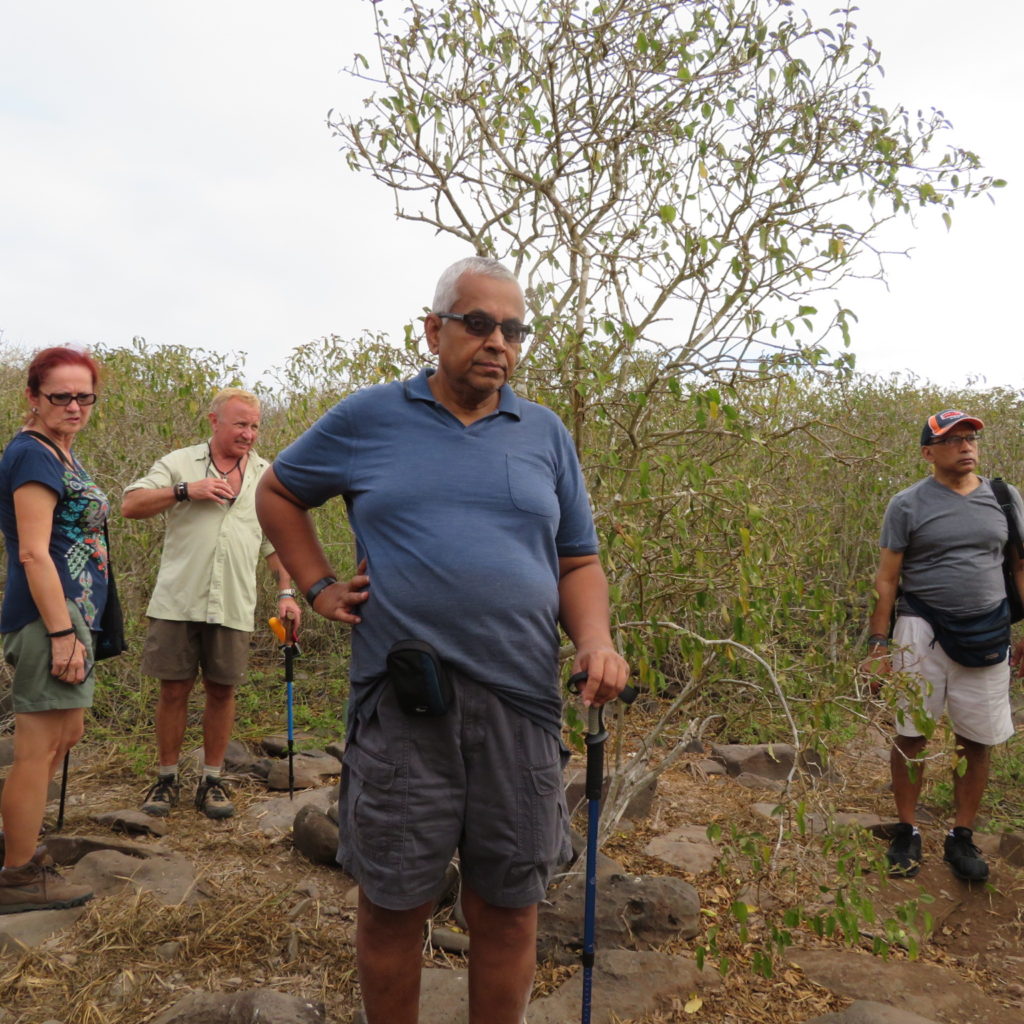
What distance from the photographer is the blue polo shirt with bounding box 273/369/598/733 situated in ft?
7.11

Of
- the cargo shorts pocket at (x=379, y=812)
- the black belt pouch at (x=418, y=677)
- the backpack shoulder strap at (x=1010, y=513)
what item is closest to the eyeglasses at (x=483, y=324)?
the black belt pouch at (x=418, y=677)

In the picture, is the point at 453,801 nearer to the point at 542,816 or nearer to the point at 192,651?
the point at 542,816

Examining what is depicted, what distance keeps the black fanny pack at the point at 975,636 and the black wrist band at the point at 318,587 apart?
3022mm

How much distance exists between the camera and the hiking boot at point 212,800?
178 inches

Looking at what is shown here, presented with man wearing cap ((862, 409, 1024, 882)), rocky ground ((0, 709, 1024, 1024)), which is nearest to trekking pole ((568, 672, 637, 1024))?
rocky ground ((0, 709, 1024, 1024))

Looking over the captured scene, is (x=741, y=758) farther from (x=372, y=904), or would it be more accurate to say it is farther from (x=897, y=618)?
(x=372, y=904)

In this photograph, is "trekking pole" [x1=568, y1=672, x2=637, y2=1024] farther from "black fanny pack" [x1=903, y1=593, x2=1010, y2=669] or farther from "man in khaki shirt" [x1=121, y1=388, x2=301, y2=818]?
"black fanny pack" [x1=903, y1=593, x2=1010, y2=669]

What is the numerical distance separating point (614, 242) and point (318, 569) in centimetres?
204

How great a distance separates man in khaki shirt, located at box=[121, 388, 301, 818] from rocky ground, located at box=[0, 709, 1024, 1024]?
379 millimetres

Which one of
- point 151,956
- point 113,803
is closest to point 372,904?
point 151,956

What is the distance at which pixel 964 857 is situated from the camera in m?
4.36

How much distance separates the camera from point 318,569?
2477mm

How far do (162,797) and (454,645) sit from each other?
3002mm

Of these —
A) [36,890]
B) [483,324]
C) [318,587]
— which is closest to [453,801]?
[318,587]
